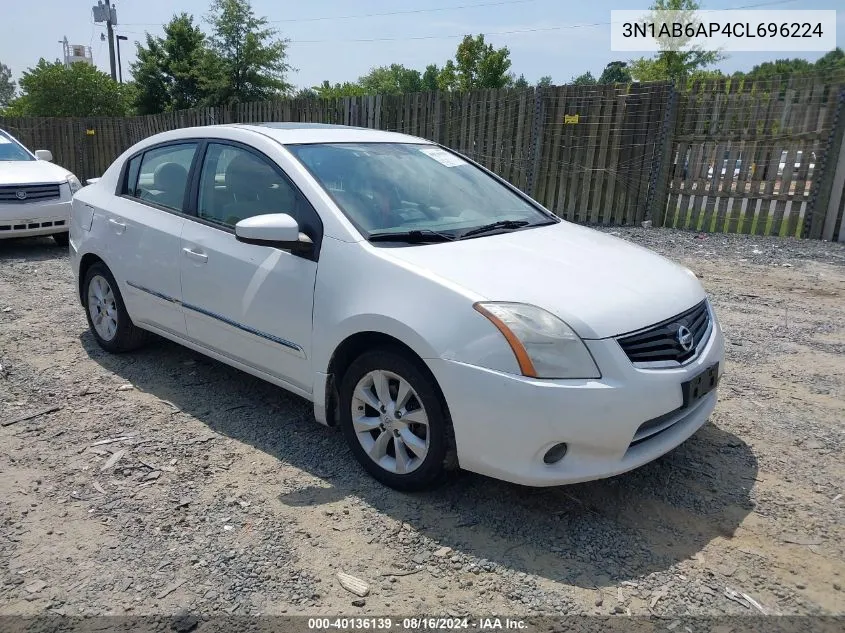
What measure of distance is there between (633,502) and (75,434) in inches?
123

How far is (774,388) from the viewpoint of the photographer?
173 inches

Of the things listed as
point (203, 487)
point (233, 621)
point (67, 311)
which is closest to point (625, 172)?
point (67, 311)

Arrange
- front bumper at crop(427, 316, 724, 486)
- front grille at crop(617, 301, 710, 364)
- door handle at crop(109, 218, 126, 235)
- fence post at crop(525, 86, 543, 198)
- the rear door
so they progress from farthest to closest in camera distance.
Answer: fence post at crop(525, 86, 543, 198), door handle at crop(109, 218, 126, 235), the rear door, front grille at crop(617, 301, 710, 364), front bumper at crop(427, 316, 724, 486)

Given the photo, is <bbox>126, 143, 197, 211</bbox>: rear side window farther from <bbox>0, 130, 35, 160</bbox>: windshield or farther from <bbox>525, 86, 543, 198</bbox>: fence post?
<bbox>525, 86, 543, 198</bbox>: fence post

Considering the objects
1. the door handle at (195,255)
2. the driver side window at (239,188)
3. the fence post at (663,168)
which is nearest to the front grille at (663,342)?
the driver side window at (239,188)

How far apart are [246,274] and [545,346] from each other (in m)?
1.81

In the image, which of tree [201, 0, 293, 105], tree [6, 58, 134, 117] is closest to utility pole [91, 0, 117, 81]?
tree [6, 58, 134, 117]

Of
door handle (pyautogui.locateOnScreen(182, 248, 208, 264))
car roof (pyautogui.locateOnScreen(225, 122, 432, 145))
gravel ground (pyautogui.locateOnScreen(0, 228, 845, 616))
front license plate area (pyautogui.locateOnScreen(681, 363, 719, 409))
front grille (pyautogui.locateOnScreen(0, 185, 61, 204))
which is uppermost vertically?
car roof (pyautogui.locateOnScreen(225, 122, 432, 145))

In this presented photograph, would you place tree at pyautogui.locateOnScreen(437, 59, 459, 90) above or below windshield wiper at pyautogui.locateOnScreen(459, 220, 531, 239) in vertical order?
above

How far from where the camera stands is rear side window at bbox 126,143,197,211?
437cm

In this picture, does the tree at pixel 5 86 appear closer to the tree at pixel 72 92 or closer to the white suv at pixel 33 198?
the tree at pixel 72 92

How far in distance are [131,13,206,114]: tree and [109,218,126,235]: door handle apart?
3017 centimetres

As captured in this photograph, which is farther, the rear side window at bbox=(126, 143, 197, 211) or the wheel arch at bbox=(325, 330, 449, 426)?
the rear side window at bbox=(126, 143, 197, 211)

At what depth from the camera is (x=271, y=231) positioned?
3.31 m
